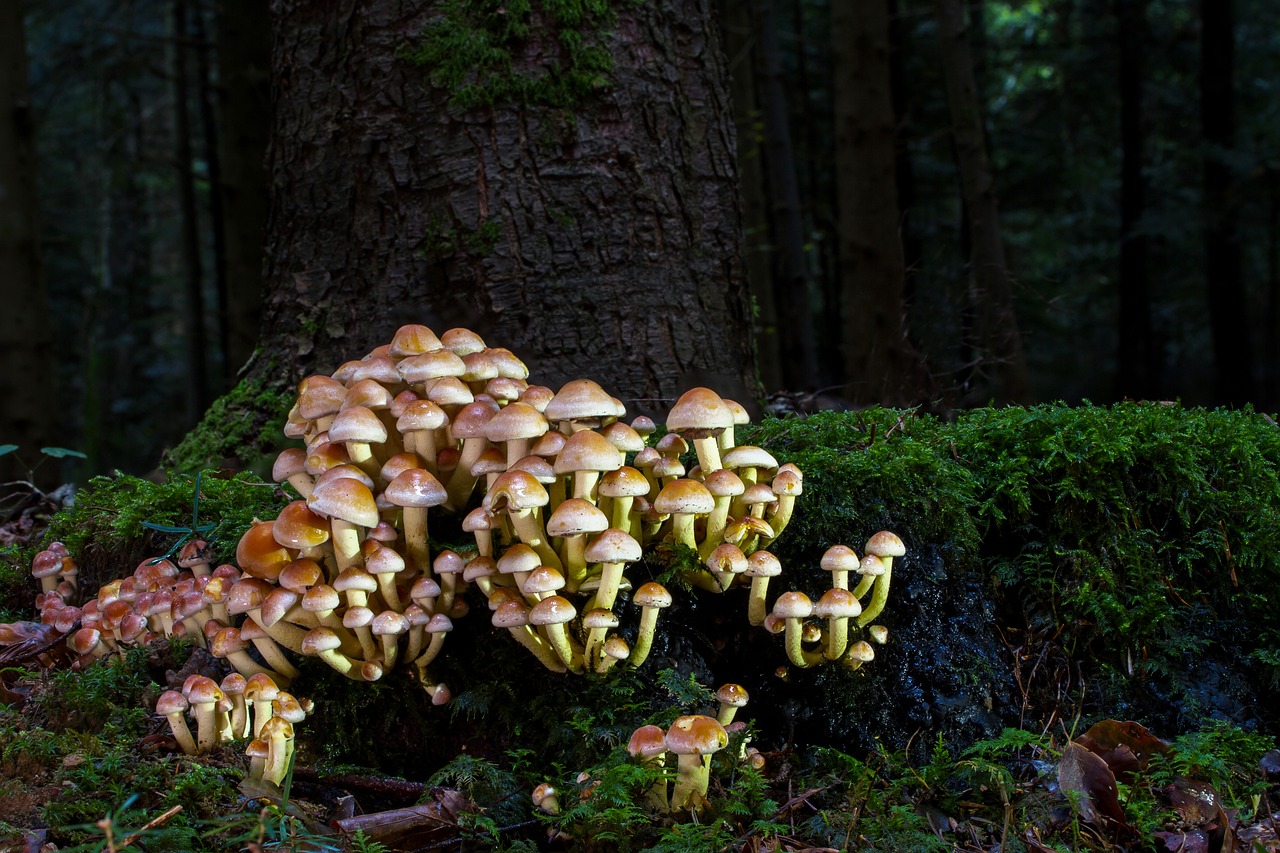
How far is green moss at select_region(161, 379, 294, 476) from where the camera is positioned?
367 cm

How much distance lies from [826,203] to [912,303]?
835 cm

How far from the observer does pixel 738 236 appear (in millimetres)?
3945

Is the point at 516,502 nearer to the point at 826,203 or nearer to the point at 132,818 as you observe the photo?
the point at 132,818

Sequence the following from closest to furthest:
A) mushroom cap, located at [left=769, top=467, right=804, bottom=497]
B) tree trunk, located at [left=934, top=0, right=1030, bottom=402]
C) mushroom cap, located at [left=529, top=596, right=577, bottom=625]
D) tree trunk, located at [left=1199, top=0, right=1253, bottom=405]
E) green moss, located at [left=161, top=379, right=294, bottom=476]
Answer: mushroom cap, located at [left=529, top=596, right=577, bottom=625], mushroom cap, located at [left=769, top=467, right=804, bottom=497], green moss, located at [left=161, top=379, right=294, bottom=476], tree trunk, located at [left=934, top=0, right=1030, bottom=402], tree trunk, located at [left=1199, top=0, right=1253, bottom=405]

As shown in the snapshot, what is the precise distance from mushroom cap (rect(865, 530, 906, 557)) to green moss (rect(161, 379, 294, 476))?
2.62 meters

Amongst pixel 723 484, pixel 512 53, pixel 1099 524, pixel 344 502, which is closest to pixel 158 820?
pixel 344 502

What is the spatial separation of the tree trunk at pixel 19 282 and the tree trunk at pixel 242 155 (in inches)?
69.3

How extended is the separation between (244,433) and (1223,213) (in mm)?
12563

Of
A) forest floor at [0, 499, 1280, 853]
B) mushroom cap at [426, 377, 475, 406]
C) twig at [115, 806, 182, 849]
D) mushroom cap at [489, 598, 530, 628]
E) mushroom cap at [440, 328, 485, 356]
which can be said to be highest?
mushroom cap at [440, 328, 485, 356]

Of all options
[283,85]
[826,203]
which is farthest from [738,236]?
[826,203]

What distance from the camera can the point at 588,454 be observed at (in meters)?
2.10

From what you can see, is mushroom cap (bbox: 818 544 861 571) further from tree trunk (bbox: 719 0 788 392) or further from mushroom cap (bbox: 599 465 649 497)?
tree trunk (bbox: 719 0 788 392)

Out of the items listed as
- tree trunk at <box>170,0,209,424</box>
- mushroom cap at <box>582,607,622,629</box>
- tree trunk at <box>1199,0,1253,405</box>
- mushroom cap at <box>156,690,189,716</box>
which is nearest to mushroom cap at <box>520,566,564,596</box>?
mushroom cap at <box>582,607,622,629</box>

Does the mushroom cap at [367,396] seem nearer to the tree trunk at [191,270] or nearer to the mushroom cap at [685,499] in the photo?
the mushroom cap at [685,499]
